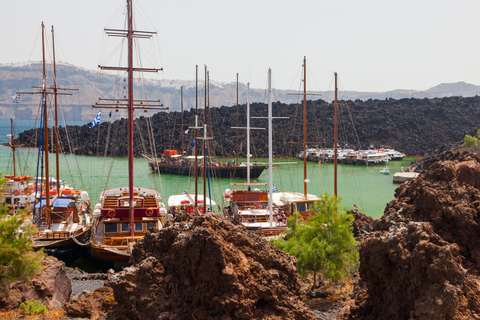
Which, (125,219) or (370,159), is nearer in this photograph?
(125,219)

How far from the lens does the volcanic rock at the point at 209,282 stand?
669 cm

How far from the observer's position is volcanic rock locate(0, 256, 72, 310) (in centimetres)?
1165

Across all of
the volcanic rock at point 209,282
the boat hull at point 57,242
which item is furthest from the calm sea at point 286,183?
the volcanic rock at point 209,282

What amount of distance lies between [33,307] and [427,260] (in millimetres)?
9603

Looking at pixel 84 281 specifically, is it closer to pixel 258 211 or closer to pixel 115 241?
pixel 115 241

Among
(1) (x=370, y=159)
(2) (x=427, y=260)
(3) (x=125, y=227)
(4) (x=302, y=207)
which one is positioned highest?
(1) (x=370, y=159)

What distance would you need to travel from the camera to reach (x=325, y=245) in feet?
48.8

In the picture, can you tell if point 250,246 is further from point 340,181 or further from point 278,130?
point 278,130

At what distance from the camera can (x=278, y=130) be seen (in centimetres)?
9994

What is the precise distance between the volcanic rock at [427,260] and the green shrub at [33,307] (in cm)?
774

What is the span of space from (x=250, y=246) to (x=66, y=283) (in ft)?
31.2

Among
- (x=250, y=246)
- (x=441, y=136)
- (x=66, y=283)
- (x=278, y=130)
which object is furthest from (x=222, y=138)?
(x=250, y=246)

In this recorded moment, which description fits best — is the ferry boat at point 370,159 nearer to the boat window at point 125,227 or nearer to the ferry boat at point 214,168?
the ferry boat at point 214,168

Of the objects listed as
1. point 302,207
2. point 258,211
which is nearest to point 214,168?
point 302,207
